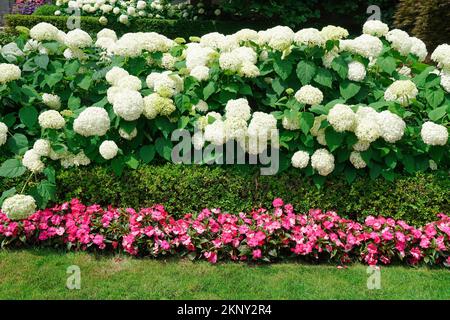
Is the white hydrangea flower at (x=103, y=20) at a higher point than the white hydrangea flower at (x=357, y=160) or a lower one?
higher

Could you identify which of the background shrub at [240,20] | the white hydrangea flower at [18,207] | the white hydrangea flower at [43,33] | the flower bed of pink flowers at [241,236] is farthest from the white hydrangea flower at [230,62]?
the background shrub at [240,20]

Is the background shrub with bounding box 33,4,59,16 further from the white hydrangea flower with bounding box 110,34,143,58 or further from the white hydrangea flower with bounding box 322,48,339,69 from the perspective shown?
the white hydrangea flower with bounding box 322,48,339,69

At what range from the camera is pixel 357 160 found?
13.0ft

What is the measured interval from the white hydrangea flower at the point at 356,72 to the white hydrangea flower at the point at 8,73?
2.71m

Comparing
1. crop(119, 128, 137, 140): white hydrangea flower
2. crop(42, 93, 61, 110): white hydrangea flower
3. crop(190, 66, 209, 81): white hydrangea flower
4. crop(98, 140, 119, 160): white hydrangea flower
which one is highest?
crop(190, 66, 209, 81): white hydrangea flower

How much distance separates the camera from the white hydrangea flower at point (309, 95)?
3.97 metres

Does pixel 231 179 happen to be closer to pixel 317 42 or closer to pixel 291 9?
pixel 317 42

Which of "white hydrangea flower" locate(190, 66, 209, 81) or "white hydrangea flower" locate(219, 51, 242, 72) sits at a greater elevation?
"white hydrangea flower" locate(219, 51, 242, 72)

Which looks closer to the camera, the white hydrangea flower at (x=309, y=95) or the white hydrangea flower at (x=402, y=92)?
the white hydrangea flower at (x=309, y=95)

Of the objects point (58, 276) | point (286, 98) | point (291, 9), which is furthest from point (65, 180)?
point (291, 9)

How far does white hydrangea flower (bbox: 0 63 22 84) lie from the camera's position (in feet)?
13.7

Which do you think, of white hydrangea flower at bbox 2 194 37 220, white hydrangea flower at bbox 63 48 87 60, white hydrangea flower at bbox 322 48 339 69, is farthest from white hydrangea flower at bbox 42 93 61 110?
white hydrangea flower at bbox 322 48 339 69

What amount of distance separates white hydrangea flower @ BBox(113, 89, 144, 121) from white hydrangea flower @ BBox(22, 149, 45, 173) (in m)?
0.69

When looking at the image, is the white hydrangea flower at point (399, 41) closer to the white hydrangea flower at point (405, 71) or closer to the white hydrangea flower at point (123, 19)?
the white hydrangea flower at point (405, 71)
